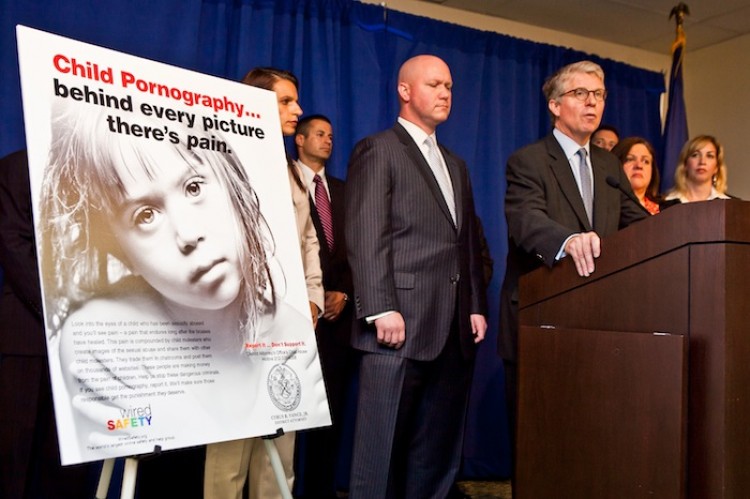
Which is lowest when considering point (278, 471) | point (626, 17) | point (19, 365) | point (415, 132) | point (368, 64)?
point (278, 471)

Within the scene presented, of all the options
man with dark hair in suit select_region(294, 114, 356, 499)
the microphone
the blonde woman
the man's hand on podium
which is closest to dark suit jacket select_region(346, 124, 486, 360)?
the microphone

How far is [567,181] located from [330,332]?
141cm

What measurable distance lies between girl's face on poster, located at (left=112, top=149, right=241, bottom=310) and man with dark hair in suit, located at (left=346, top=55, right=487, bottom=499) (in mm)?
553

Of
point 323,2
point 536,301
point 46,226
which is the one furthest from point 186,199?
point 323,2

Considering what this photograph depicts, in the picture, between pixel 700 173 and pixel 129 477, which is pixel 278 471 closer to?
pixel 129 477

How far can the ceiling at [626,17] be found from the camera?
4437mm

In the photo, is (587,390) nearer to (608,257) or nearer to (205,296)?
(608,257)

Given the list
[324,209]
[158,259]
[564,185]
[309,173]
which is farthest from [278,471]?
[309,173]

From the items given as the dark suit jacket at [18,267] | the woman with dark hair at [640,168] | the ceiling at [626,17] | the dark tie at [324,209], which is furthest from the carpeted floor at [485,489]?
the ceiling at [626,17]

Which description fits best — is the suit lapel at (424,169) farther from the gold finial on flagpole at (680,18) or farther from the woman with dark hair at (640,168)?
the gold finial on flagpole at (680,18)

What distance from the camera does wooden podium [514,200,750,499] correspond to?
1277 millimetres

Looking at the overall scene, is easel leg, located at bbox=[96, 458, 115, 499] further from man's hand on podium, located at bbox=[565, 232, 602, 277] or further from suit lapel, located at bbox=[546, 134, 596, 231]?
suit lapel, located at bbox=[546, 134, 596, 231]

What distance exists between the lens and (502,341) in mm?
2324

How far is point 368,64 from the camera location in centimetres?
396
